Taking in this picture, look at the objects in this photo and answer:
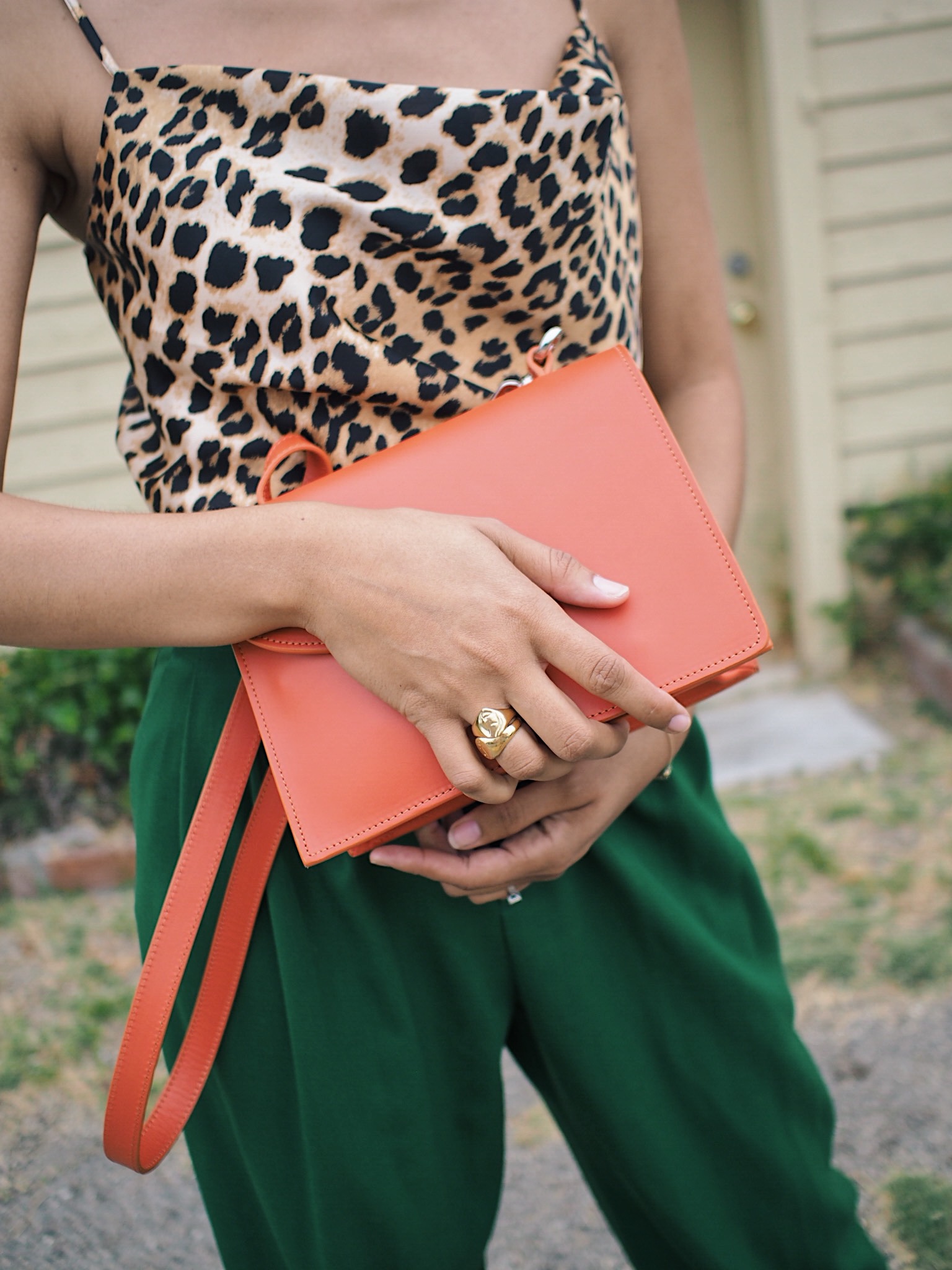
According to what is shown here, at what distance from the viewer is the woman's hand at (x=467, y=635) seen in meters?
0.79

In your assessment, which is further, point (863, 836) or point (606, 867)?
point (863, 836)

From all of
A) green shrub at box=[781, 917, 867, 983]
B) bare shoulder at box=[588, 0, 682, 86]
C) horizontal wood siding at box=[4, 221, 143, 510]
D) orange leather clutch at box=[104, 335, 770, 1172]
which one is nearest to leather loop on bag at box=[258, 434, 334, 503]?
orange leather clutch at box=[104, 335, 770, 1172]

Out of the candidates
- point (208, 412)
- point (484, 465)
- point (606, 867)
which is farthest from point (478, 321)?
point (606, 867)

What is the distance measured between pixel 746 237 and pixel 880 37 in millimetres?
829

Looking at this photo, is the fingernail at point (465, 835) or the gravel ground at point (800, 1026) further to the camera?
the gravel ground at point (800, 1026)

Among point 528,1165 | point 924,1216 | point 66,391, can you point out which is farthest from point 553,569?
point 66,391

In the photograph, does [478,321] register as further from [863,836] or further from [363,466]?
[863,836]

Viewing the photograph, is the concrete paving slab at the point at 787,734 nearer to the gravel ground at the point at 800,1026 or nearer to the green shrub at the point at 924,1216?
the gravel ground at the point at 800,1026

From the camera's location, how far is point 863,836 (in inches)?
121

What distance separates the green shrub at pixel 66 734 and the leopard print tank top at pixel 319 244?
2.70m

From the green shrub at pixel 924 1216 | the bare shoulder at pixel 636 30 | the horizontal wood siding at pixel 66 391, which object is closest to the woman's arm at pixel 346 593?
the bare shoulder at pixel 636 30

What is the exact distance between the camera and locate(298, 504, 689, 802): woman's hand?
2.59 feet

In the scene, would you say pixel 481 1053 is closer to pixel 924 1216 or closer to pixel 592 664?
pixel 592 664

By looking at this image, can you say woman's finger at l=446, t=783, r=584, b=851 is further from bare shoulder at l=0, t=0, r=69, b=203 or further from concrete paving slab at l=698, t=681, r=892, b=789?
concrete paving slab at l=698, t=681, r=892, b=789
